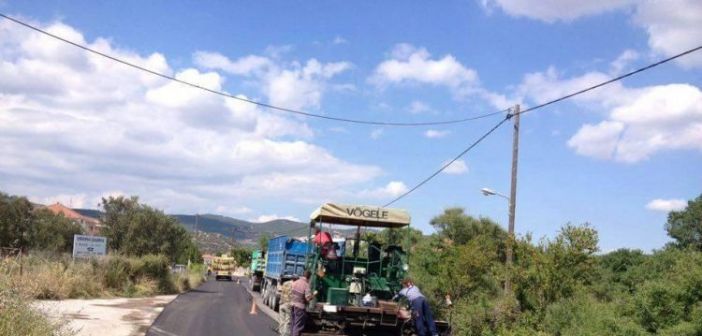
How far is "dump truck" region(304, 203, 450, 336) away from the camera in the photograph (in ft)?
47.7

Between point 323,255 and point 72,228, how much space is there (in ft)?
195

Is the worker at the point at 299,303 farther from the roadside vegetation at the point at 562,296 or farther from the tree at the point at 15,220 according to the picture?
the tree at the point at 15,220

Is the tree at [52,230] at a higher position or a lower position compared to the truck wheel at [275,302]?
higher

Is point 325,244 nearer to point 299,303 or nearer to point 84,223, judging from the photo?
point 299,303

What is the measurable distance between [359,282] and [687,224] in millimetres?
61224

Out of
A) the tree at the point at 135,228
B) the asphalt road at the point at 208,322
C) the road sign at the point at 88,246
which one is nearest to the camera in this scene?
the asphalt road at the point at 208,322

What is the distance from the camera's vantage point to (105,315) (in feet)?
61.0

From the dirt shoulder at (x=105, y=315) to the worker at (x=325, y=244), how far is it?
4587 mm

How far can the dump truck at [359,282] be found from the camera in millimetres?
14547

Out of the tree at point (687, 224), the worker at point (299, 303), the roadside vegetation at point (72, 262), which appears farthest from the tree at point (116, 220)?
the tree at point (687, 224)

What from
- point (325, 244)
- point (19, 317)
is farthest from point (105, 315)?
point (19, 317)

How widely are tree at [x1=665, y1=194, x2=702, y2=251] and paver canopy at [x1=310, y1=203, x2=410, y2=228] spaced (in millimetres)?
57791

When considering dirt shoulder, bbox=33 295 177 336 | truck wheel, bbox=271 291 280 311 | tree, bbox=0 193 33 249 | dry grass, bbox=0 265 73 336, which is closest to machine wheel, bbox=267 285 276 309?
truck wheel, bbox=271 291 280 311

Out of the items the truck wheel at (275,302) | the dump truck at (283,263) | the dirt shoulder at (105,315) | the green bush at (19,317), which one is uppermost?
the dump truck at (283,263)
